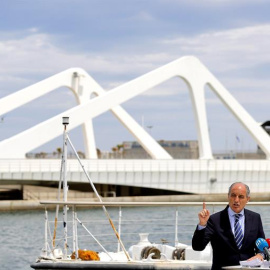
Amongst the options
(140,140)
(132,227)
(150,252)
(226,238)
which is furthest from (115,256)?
(140,140)

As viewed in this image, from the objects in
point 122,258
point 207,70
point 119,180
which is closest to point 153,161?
point 119,180

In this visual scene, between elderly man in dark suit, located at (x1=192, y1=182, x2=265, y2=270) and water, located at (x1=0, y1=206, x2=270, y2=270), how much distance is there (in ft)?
37.1

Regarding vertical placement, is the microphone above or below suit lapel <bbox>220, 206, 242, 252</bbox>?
below

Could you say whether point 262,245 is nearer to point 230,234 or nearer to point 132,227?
point 230,234

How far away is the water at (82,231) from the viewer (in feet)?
96.1

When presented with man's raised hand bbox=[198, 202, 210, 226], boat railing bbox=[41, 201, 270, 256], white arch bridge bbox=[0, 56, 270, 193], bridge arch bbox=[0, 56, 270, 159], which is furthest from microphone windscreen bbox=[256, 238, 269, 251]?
bridge arch bbox=[0, 56, 270, 159]

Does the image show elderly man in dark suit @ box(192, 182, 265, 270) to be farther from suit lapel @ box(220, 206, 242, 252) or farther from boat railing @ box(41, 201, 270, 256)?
boat railing @ box(41, 201, 270, 256)

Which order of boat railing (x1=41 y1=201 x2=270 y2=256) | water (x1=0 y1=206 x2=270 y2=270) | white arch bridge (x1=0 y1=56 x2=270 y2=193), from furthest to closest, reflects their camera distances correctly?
white arch bridge (x1=0 y1=56 x2=270 y2=193) < boat railing (x1=41 y1=201 x2=270 y2=256) < water (x1=0 y1=206 x2=270 y2=270)

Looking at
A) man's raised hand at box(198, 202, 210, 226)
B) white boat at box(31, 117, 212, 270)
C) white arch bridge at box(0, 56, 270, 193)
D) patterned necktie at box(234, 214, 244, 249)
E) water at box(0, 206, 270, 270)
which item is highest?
white arch bridge at box(0, 56, 270, 193)

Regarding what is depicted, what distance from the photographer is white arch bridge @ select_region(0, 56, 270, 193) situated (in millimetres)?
60844

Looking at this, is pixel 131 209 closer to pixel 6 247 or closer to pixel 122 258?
pixel 6 247

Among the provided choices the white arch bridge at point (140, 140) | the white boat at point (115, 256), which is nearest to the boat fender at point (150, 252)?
the white boat at point (115, 256)

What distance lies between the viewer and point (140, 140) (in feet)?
237

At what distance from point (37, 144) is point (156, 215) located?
48.3 feet
